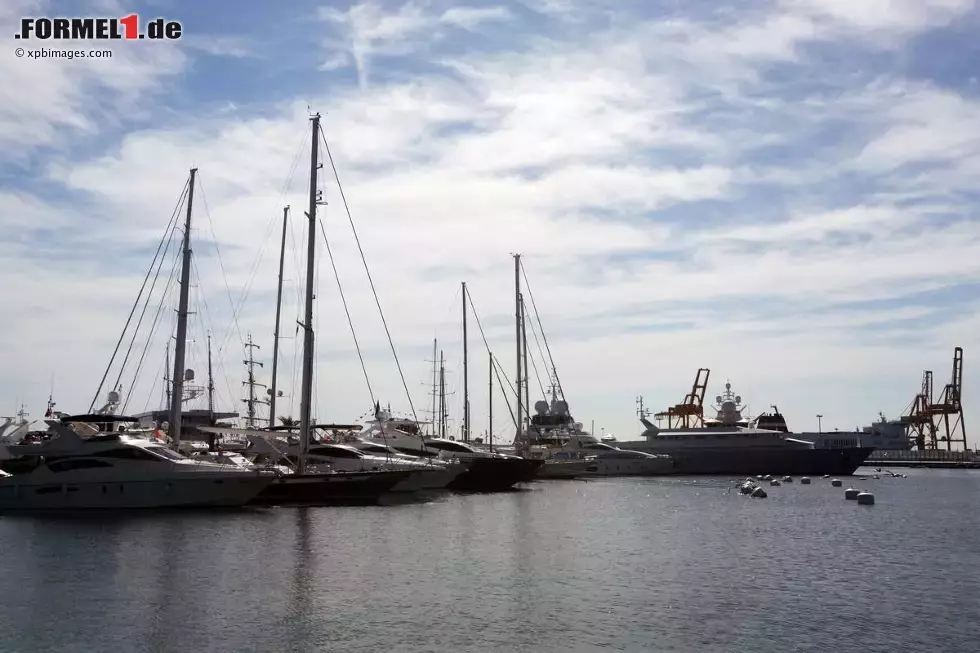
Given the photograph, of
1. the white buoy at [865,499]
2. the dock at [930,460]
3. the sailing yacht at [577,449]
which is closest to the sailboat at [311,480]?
the white buoy at [865,499]

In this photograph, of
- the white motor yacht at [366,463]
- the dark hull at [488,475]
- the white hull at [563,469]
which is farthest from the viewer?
the white hull at [563,469]

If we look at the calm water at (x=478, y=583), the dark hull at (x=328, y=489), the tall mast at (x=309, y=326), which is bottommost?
the calm water at (x=478, y=583)

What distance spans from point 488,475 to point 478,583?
131ft

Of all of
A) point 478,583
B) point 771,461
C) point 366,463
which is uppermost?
point 366,463

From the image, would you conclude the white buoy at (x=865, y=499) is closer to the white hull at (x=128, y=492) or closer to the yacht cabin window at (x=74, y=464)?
the white hull at (x=128, y=492)

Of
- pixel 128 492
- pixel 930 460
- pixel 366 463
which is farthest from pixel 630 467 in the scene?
pixel 930 460

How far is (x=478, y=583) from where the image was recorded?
92.1 feet

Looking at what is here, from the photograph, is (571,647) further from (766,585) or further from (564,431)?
(564,431)

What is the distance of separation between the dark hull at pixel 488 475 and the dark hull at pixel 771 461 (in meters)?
54.2

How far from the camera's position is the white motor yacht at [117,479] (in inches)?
1736

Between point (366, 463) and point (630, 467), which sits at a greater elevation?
point (366, 463)

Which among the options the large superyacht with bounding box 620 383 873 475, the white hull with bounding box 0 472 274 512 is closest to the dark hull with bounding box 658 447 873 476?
the large superyacht with bounding box 620 383 873 475

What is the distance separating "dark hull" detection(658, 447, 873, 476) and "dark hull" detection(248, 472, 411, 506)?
7426 cm

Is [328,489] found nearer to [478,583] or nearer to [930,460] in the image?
[478,583]
